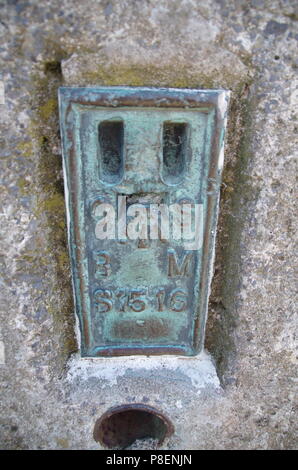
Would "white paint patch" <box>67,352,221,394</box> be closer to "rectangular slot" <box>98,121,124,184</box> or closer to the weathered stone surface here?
the weathered stone surface

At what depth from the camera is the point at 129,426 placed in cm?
93

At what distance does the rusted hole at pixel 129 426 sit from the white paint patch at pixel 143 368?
0.08 meters

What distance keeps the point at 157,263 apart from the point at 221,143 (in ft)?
0.86

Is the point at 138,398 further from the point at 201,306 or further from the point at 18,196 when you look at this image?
the point at 18,196

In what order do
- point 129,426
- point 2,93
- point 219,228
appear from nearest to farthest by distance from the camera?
point 2,93, point 219,228, point 129,426

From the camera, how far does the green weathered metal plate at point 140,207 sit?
661 millimetres

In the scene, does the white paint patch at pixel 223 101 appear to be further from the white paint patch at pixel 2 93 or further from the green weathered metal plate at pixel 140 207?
the white paint patch at pixel 2 93

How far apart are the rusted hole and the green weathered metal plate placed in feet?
0.43

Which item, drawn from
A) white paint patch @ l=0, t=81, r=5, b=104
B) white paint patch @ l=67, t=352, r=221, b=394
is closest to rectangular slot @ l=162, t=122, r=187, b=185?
white paint patch @ l=0, t=81, r=5, b=104

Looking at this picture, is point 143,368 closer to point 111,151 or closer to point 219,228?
point 219,228

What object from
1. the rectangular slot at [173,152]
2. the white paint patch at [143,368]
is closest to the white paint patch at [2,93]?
the rectangular slot at [173,152]

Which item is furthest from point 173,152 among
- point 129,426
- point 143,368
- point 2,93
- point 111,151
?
point 129,426

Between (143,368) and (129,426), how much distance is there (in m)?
0.18
